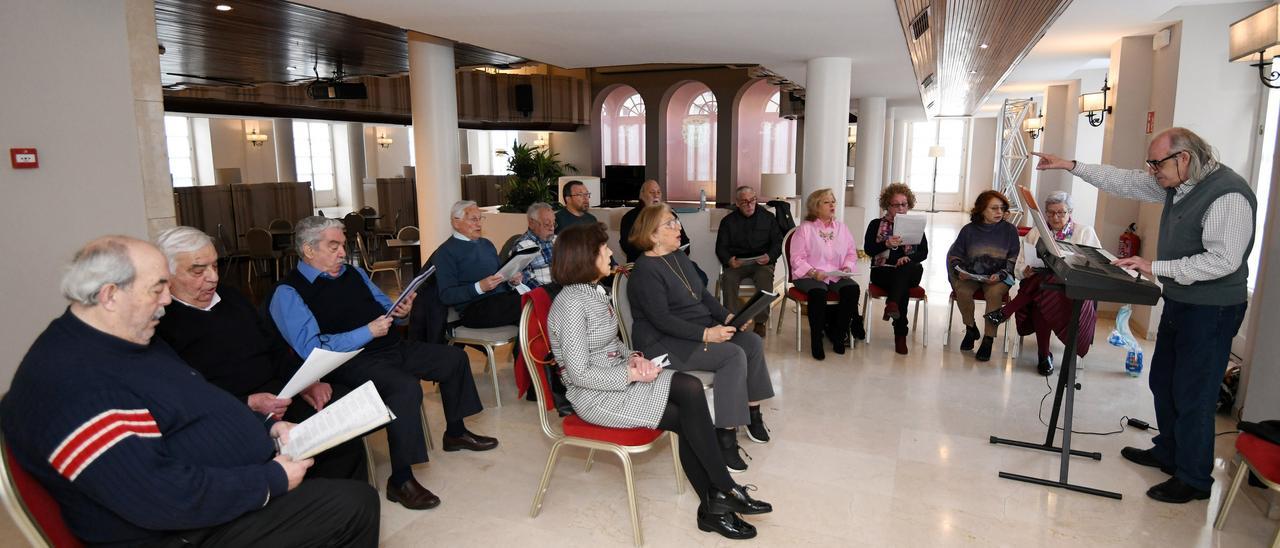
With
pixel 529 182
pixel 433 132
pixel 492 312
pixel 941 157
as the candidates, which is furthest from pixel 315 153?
pixel 492 312

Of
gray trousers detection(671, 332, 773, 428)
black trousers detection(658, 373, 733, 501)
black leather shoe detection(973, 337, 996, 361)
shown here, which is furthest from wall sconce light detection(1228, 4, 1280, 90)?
black trousers detection(658, 373, 733, 501)

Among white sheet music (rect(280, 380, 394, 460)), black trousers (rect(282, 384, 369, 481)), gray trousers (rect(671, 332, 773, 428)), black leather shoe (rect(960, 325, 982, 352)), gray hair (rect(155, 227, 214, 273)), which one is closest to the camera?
white sheet music (rect(280, 380, 394, 460))

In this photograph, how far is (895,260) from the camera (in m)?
5.86

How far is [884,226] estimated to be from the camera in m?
5.95

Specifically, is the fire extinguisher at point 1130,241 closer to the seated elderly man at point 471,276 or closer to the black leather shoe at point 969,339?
the black leather shoe at point 969,339

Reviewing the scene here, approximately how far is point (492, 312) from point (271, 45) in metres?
6.31

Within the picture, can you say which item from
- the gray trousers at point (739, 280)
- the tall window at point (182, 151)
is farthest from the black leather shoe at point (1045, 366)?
the tall window at point (182, 151)

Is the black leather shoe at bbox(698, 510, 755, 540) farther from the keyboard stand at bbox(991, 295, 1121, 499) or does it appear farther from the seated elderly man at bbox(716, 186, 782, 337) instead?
the seated elderly man at bbox(716, 186, 782, 337)

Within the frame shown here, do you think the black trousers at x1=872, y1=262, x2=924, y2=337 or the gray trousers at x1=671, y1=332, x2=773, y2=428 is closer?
the gray trousers at x1=671, y1=332, x2=773, y2=428

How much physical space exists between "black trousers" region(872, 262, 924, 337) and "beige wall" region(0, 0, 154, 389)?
17.1 ft

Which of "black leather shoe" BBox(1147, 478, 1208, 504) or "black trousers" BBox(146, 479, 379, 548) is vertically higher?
"black trousers" BBox(146, 479, 379, 548)

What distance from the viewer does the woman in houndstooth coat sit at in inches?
112

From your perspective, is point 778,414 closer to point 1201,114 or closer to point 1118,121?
point 1201,114

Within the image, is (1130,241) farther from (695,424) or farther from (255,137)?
(255,137)
